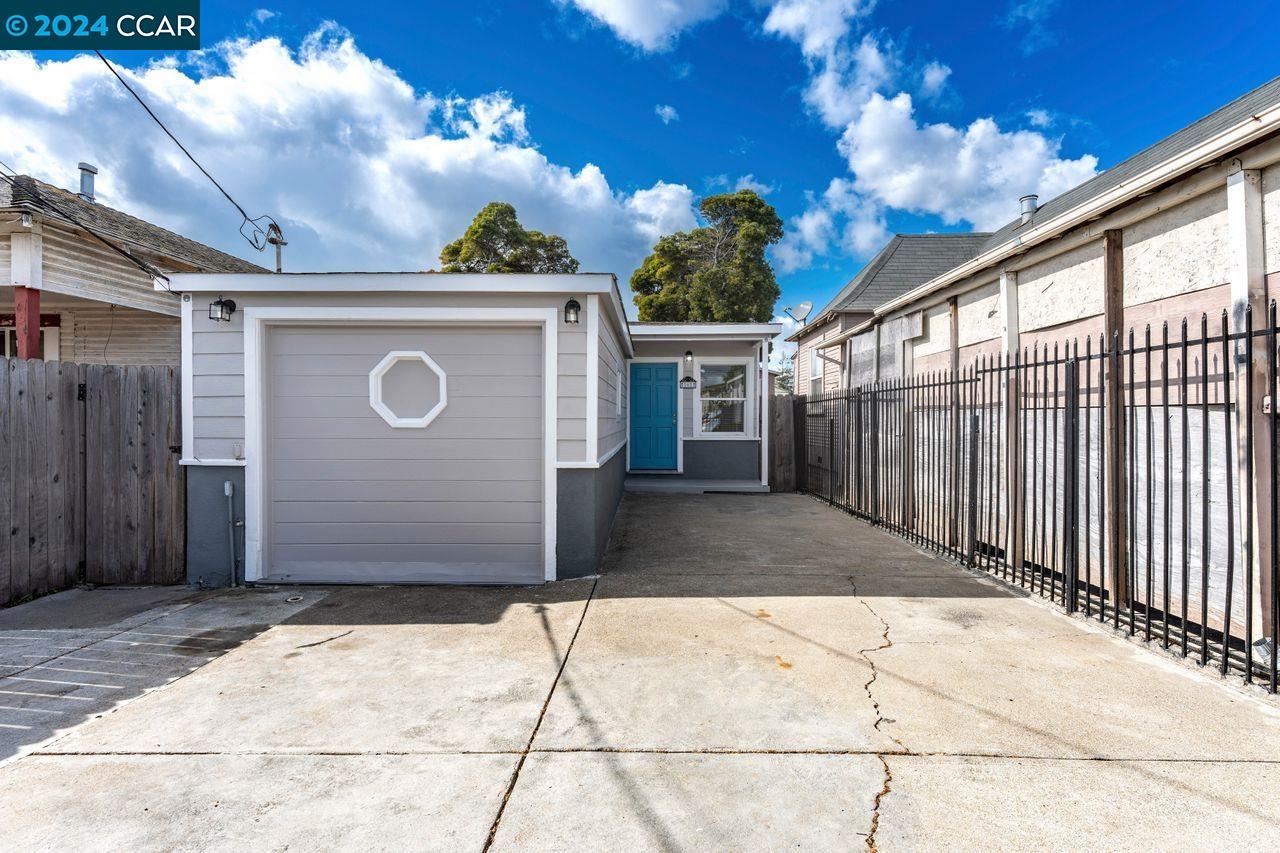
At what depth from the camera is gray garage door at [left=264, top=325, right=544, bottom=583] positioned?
4.92m

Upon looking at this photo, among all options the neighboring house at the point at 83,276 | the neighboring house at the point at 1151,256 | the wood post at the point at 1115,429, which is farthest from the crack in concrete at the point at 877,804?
the neighboring house at the point at 83,276

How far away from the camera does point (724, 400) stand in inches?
423

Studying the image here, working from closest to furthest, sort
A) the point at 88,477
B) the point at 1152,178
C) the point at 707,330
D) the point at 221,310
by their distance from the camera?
the point at 1152,178
the point at 88,477
the point at 221,310
the point at 707,330

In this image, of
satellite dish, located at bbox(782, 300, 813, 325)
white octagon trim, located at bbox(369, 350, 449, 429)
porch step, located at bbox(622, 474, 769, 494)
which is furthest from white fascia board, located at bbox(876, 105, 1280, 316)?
satellite dish, located at bbox(782, 300, 813, 325)

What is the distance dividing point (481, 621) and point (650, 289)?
20.8 metres

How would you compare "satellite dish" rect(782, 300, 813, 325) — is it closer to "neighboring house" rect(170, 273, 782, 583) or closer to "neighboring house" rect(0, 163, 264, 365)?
"neighboring house" rect(170, 273, 782, 583)

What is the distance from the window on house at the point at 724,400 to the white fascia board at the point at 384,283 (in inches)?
246

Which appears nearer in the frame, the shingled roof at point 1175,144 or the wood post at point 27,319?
the shingled roof at point 1175,144

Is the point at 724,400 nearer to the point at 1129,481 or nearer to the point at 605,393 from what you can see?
the point at 605,393

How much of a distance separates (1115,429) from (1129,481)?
35cm

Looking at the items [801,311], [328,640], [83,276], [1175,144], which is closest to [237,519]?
[328,640]

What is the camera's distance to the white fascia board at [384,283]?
4.69m

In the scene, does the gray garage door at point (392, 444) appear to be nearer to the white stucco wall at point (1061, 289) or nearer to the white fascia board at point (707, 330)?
the white stucco wall at point (1061, 289)

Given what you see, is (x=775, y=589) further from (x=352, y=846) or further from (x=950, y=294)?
(x=950, y=294)
